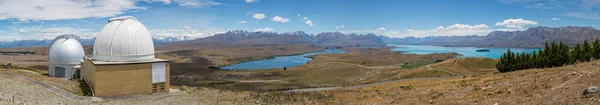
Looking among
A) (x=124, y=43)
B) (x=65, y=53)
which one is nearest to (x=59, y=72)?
(x=65, y=53)

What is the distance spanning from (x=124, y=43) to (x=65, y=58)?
1539cm

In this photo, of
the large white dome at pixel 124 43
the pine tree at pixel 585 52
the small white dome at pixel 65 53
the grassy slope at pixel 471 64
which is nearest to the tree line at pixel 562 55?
the pine tree at pixel 585 52

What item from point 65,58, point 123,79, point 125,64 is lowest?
point 123,79

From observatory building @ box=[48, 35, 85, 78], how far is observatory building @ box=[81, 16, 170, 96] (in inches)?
436

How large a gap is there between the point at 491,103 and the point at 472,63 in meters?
80.9

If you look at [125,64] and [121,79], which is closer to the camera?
[121,79]

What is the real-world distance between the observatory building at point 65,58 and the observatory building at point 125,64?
1109cm

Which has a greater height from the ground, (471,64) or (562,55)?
(562,55)

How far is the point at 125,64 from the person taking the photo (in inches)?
965

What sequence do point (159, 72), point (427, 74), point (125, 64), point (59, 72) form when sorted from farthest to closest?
point (427, 74)
point (59, 72)
point (159, 72)
point (125, 64)

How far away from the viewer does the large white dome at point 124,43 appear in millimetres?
25531

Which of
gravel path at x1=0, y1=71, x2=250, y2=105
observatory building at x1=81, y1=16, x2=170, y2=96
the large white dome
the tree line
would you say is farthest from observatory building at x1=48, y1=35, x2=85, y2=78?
the tree line

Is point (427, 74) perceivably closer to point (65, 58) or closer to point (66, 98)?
point (65, 58)

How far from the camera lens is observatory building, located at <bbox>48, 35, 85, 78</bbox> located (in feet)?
118
